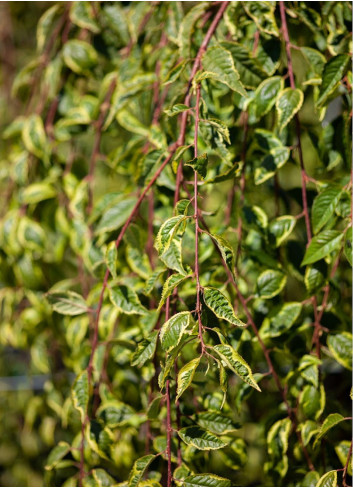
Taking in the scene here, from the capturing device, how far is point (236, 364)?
0.55 m

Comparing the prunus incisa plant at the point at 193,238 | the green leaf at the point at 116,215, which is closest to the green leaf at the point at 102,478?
→ the prunus incisa plant at the point at 193,238

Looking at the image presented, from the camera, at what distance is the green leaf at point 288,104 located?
671 millimetres

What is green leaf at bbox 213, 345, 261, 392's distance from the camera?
0.54 meters

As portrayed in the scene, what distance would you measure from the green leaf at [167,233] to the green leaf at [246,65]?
25cm

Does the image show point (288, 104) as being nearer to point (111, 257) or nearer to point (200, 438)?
point (111, 257)

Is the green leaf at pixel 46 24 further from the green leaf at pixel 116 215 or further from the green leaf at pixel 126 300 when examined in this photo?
the green leaf at pixel 126 300

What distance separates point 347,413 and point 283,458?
10.3 inches

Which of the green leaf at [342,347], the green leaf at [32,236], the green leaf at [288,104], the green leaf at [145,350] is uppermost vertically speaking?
the green leaf at [288,104]

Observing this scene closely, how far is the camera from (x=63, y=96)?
3.24 ft

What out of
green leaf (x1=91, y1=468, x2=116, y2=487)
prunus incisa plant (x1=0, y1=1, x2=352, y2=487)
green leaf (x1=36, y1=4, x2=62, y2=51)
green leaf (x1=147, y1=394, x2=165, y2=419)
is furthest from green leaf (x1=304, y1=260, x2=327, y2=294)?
green leaf (x1=36, y1=4, x2=62, y2=51)

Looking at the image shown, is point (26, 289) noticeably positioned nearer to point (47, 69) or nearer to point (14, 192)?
point (14, 192)

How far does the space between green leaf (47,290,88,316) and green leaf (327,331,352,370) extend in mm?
338

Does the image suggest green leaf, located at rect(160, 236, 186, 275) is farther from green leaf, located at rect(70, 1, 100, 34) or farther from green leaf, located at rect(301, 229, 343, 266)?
green leaf, located at rect(70, 1, 100, 34)

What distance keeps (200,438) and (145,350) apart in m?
0.11
